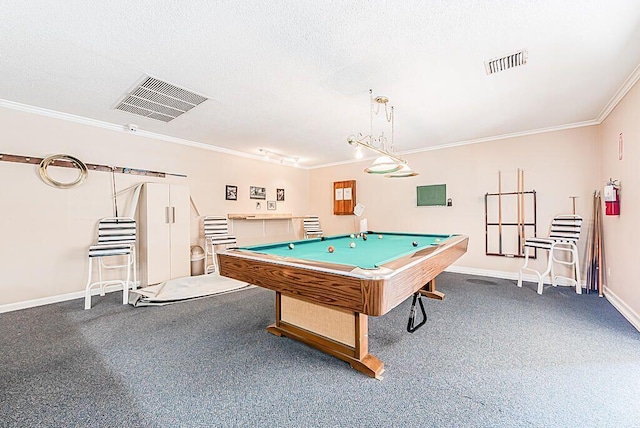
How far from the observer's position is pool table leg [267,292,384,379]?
194 centimetres

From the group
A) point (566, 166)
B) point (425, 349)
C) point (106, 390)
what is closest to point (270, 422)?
point (106, 390)

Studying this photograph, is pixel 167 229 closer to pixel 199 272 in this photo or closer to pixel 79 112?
pixel 199 272

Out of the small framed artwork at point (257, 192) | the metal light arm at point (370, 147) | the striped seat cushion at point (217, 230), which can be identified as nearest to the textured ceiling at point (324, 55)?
the metal light arm at point (370, 147)

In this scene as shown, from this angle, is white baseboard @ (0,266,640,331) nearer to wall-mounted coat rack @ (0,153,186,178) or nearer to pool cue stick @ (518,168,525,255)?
pool cue stick @ (518,168,525,255)

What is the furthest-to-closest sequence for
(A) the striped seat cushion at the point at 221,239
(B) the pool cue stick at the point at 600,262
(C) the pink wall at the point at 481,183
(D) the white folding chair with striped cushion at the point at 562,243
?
(A) the striped seat cushion at the point at 221,239
(C) the pink wall at the point at 481,183
(D) the white folding chair with striped cushion at the point at 562,243
(B) the pool cue stick at the point at 600,262

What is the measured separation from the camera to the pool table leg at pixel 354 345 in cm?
194

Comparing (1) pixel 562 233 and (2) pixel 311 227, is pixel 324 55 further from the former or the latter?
(2) pixel 311 227

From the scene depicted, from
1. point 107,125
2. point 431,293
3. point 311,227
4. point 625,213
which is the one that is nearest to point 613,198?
point 625,213

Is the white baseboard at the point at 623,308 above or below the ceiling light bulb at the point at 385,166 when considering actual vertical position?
below

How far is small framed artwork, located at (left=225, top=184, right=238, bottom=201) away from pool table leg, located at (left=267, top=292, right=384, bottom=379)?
146 inches

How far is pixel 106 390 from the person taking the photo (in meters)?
1.75

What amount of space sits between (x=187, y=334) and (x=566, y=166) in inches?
221

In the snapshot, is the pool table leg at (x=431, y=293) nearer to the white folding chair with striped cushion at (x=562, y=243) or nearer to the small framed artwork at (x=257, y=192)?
the white folding chair with striped cushion at (x=562, y=243)

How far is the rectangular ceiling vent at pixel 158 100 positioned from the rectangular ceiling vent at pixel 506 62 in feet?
9.57
